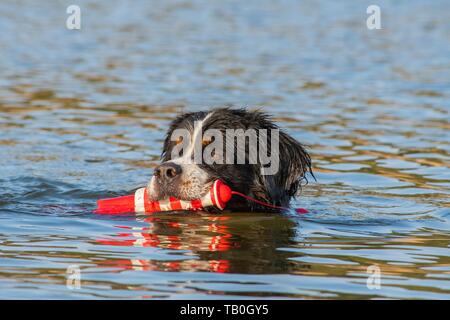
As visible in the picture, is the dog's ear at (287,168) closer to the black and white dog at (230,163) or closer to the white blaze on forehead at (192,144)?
the black and white dog at (230,163)

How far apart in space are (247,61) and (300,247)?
40.7 feet

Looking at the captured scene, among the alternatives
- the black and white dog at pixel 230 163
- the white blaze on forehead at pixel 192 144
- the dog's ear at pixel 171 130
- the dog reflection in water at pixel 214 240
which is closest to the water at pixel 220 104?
the dog reflection in water at pixel 214 240

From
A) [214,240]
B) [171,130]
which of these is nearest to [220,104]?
[171,130]

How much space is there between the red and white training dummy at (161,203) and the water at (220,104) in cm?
14

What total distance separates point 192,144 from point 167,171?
53 cm

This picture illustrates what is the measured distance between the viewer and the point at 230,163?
9.52m

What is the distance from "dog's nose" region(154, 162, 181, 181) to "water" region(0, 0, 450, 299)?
1.62 feet

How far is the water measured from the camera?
759cm

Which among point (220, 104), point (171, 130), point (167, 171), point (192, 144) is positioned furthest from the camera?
point (220, 104)

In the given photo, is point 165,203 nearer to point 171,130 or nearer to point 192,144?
point 192,144

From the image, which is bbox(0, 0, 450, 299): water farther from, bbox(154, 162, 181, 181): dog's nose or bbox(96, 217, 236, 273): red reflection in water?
bbox(154, 162, 181, 181): dog's nose

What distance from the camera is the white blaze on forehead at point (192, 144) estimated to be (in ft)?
30.7
